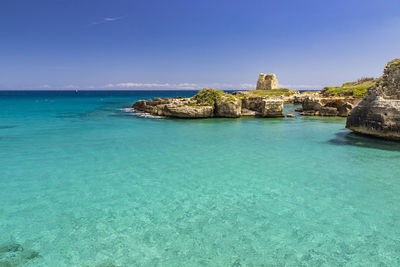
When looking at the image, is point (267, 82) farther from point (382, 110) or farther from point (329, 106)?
point (382, 110)

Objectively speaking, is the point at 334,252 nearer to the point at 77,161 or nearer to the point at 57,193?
the point at 57,193

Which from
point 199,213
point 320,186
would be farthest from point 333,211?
point 199,213

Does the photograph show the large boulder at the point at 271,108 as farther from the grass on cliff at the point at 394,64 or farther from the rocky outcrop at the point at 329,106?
the grass on cliff at the point at 394,64

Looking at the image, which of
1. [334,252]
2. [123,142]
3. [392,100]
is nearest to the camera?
[334,252]

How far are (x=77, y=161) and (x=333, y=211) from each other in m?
14.0

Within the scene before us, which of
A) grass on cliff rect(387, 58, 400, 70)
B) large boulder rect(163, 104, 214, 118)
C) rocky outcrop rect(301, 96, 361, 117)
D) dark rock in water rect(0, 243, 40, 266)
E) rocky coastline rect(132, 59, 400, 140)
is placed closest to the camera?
dark rock in water rect(0, 243, 40, 266)

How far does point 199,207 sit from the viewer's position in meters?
9.12

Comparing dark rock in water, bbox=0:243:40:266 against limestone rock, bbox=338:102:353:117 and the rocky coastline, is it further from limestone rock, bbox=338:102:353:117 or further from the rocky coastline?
limestone rock, bbox=338:102:353:117

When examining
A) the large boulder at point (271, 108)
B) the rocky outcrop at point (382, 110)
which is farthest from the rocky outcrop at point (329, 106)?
the rocky outcrop at point (382, 110)

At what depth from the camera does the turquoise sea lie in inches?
257

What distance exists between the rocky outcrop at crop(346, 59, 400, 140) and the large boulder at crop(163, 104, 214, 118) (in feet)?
68.1

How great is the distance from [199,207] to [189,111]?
95.8 ft

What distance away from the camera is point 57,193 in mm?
10289

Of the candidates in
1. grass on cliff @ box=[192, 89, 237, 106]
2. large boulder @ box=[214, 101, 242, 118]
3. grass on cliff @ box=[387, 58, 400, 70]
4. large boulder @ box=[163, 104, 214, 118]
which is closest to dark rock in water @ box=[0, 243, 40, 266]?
grass on cliff @ box=[387, 58, 400, 70]
